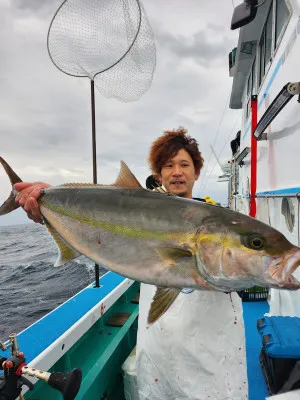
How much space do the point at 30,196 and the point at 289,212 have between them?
361cm

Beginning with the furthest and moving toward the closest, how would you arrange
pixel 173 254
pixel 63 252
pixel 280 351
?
pixel 280 351 → pixel 63 252 → pixel 173 254

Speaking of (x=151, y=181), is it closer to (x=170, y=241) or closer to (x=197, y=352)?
(x=170, y=241)

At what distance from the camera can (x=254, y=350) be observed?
454 centimetres

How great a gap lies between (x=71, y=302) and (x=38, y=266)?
15.5 metres

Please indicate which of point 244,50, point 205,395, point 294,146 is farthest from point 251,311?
point 244,50

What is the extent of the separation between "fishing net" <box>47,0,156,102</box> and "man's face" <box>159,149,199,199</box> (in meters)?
1.92

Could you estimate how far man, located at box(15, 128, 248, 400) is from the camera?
91.8 inches

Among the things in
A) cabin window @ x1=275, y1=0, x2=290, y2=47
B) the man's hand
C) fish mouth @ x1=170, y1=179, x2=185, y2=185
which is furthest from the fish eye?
cabin window @ x1=275, y1=0, x2=290, y2=47

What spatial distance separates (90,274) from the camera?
15.5m

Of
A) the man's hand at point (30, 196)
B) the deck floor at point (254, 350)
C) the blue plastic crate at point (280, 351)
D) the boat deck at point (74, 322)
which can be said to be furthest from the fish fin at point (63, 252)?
the deck floor at point (254, 350)

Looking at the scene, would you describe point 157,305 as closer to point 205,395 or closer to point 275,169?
point 205,395

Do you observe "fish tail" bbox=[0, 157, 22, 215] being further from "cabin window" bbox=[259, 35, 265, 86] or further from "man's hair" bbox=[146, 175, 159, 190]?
"cabin window" bbox=[259, 35, 265, 86]

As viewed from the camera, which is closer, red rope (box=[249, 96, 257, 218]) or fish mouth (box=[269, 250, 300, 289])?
fish mouth (box=[269, 250, 300, 289])

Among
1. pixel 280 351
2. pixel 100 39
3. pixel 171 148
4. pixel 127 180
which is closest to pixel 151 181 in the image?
pixel 171 148
